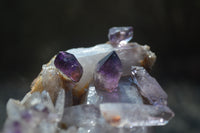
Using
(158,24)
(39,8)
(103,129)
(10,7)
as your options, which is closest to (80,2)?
(39,8)

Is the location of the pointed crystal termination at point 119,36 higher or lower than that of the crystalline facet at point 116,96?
higher

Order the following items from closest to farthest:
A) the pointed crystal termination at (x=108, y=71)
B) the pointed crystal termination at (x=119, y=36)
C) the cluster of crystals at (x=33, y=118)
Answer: the cluster of crystals at (x=33, y=118) → the pointed crystal termination at (x=108, y=71) → the pointed crystal termination at (x=119, y=36)

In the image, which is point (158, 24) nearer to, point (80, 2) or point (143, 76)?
point (80, 2)

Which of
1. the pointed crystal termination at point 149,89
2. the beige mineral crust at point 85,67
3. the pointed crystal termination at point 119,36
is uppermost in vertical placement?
the pointed crystal termination at point 119,36

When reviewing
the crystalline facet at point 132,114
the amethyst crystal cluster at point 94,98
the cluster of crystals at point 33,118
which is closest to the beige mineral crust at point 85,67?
the amethyst crystal cluster at point 94,98

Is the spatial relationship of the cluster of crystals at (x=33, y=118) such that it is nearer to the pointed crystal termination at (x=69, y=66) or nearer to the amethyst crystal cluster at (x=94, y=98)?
the amethyst crystal cluster at (x=94, y=98)

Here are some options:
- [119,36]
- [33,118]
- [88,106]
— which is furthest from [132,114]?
[119,36]

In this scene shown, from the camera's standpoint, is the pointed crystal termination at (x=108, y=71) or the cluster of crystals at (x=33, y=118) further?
the pointed crystal termination at (x=108, y=71)

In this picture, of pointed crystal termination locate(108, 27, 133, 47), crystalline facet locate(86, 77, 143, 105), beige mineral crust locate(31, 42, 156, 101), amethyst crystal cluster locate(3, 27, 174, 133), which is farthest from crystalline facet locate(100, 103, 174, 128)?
pointed crystal termination locate(108, 27, 133, 47)
